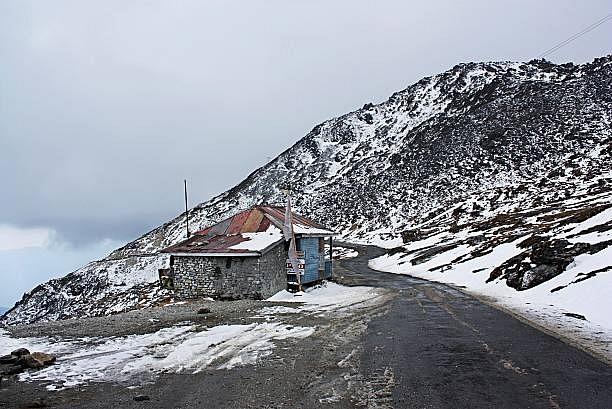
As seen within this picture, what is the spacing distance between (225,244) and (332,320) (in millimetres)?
11247

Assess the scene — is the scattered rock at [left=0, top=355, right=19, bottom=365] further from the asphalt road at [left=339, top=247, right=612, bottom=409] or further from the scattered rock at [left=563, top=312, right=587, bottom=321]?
the scattered rock at [left=563, top=312, right=587, bottom=321]

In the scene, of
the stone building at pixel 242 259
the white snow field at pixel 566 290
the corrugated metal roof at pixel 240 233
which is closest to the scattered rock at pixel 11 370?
the white snow field at pixel 566 290

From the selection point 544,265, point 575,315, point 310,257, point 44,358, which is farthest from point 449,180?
point 44,358

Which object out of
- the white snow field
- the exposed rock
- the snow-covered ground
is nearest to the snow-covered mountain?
the exposed rock

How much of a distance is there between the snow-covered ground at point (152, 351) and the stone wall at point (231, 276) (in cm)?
841

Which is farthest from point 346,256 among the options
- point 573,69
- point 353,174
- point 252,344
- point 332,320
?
point 573,69

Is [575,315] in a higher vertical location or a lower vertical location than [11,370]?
lower

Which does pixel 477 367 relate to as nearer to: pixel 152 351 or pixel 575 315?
pixel 152 351

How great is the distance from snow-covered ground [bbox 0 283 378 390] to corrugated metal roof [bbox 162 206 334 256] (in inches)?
386

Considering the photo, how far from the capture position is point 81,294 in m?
52.8

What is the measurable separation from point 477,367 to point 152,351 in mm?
6012

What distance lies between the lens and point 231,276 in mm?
23781

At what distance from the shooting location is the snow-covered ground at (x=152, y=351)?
851 centimetres

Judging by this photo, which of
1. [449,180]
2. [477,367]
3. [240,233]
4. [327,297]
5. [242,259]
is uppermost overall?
[449,180]
